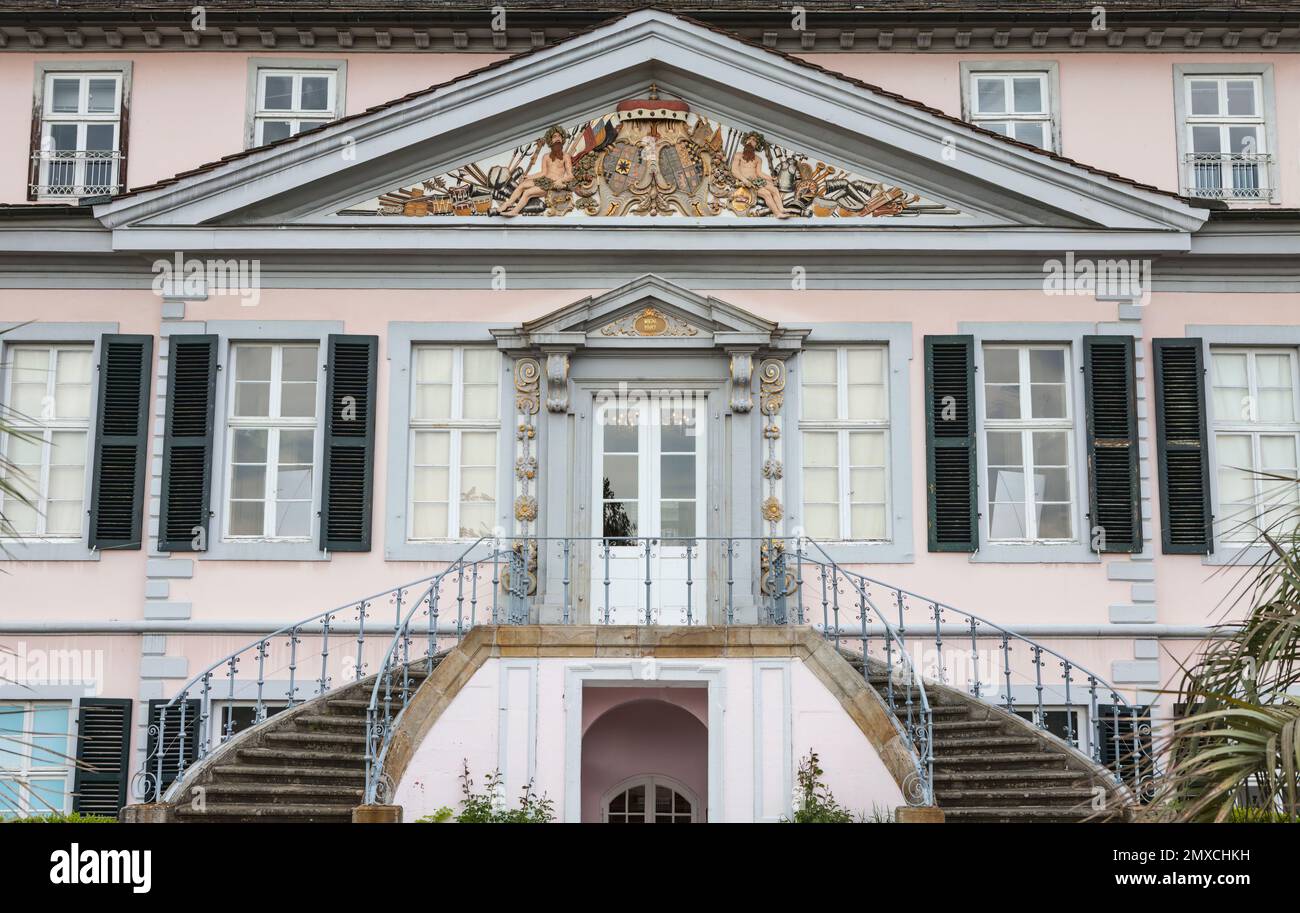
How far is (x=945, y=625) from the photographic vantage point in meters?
14.9

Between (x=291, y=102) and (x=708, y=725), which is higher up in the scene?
(x=291, y=102)

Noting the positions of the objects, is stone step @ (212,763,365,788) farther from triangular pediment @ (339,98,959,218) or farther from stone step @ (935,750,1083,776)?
triangular pediment @ (339,98,959,218)

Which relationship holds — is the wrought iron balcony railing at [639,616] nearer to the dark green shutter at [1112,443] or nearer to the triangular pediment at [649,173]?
the dark green shutter at [1112,443]

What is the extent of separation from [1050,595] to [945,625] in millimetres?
1021

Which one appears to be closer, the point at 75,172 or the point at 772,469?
the point at 772,469

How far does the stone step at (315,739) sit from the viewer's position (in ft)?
41.8

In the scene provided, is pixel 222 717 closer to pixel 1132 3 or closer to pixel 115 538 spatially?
pixel 115 538

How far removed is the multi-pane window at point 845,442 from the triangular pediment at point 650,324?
471 mm

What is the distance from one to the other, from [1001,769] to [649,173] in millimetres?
6489

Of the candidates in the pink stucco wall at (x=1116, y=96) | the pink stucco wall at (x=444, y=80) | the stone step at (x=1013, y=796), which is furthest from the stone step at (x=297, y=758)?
the pink stucco wall at (x=1116, y=96)

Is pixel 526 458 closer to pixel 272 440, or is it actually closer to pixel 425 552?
pixel 425 552

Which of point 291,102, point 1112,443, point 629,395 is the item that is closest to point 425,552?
point 629,395

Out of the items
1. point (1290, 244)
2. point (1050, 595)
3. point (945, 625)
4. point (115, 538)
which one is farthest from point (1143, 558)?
point (115, 538)

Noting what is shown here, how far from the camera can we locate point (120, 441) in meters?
15.4
